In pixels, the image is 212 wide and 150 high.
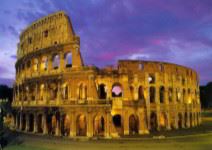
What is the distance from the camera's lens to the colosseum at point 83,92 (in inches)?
1324

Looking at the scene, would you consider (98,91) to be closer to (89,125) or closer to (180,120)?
(89,125)

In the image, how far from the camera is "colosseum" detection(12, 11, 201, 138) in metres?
33.6

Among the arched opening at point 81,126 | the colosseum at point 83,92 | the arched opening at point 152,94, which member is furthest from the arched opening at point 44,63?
the arched opening at point 152,94

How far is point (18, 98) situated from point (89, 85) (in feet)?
60.3

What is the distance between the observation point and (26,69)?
141 feet

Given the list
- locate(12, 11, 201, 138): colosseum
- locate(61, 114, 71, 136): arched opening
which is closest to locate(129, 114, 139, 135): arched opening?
locate(12, 11, 201, 138): colosseum

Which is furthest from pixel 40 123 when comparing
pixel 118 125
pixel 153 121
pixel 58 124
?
pixel 153 121

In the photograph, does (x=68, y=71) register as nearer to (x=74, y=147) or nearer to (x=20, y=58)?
(x=74, y=147)

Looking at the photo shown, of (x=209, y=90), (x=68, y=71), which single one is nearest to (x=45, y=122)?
(x=68, y=71)

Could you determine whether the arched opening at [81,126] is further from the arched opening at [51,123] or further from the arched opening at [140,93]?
the arched opening at [140,93]

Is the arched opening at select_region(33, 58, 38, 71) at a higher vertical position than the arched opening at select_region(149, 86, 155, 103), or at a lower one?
higher

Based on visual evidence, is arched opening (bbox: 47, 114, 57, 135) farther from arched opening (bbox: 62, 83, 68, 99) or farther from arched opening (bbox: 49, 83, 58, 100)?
arched opening (bbox: 62, 83, 68, 99)

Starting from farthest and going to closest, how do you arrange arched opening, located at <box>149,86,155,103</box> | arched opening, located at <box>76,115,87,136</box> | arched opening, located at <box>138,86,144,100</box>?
arched opening, located at <box>149,86,155,103</box>
arched opening, located at <box>138,86,144,100</box>
arched opening, located at <box>76,115,87,136</box>

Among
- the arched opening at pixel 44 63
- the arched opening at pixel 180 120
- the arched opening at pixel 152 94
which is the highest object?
the arched opening at pixel 44 63
